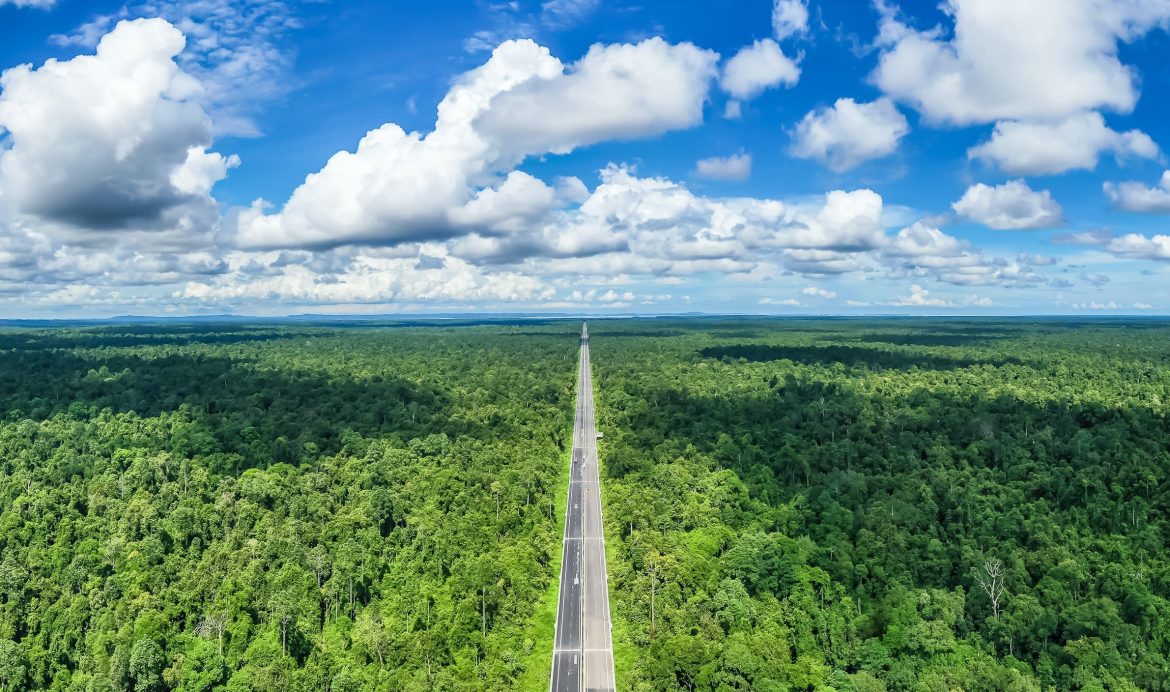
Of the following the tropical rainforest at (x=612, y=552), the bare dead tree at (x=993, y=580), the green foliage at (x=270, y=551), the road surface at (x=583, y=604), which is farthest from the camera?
the bare dead tree at (x=993, y=580)

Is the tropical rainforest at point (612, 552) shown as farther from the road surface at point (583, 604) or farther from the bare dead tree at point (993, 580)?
the road surface at point (583, 604)

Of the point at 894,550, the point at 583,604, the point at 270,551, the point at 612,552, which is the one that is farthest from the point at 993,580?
the point at 270,551

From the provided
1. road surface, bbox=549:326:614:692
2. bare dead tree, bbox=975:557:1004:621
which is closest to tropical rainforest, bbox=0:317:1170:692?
bare dead tree, bbox=975:557:1004:621

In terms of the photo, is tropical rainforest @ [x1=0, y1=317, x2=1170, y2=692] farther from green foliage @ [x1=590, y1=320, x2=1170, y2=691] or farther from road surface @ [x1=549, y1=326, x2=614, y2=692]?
road surface @ [x1=549, y1=326, x2=614, y2=692]

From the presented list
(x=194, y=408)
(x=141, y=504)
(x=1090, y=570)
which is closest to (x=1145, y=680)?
(x=1090, y=570)

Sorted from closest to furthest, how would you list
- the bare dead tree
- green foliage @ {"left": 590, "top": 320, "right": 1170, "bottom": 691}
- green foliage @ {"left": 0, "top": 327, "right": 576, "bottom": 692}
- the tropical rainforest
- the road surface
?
green foliage @ {"left": 590, "top": 320, "right": 1170, "bottom": 691} < the tropical rainforest < the road surface < green foliage @ {"left": 0, "top": 327, "right": 576, "bottom": 692} < the bare dead tree

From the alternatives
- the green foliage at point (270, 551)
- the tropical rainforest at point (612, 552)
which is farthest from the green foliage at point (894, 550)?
the green foliage at point (270, 551)

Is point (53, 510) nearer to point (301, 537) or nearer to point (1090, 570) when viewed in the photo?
point (301, 537)
